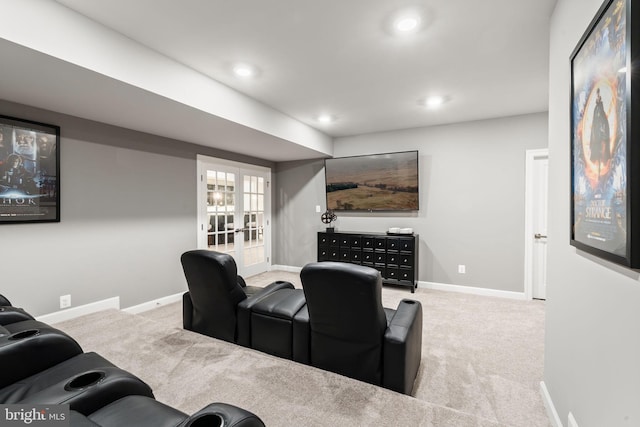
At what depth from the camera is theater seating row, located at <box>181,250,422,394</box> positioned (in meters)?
1.73

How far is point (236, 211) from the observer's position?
5.06 metres

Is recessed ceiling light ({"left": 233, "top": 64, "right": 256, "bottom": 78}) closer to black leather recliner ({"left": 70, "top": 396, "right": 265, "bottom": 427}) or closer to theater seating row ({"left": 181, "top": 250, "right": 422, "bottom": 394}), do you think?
theater seating row ({"left": 181, "top": 250, "right": 422, "bottom": 394})

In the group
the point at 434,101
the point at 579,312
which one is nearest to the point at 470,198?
the point at 434,101

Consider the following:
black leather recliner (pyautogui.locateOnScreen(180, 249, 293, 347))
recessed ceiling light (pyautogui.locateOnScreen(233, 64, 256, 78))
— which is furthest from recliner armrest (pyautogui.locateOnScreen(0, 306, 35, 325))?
recessed ceiling light (pyautogui.locateOnScreen(233, 64, 256, 78))

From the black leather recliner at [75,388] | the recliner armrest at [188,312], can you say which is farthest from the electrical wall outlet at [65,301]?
the black leather recliner at [75,388]

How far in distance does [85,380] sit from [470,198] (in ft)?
14.9

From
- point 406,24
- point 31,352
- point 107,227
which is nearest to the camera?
point 31,352

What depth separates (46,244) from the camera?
2.77 metres

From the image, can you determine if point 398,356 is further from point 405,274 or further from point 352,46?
point 405,274

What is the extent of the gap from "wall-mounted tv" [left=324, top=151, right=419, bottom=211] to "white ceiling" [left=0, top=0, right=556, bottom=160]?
4.14ft

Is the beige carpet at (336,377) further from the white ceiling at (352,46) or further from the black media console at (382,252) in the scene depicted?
the white ceiling at (352,46)

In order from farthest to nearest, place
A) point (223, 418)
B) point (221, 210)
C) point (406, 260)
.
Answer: point (221, 210), point (406, 260), point (223, 418)

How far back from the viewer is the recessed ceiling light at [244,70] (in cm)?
266

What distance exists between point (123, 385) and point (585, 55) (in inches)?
92.7
